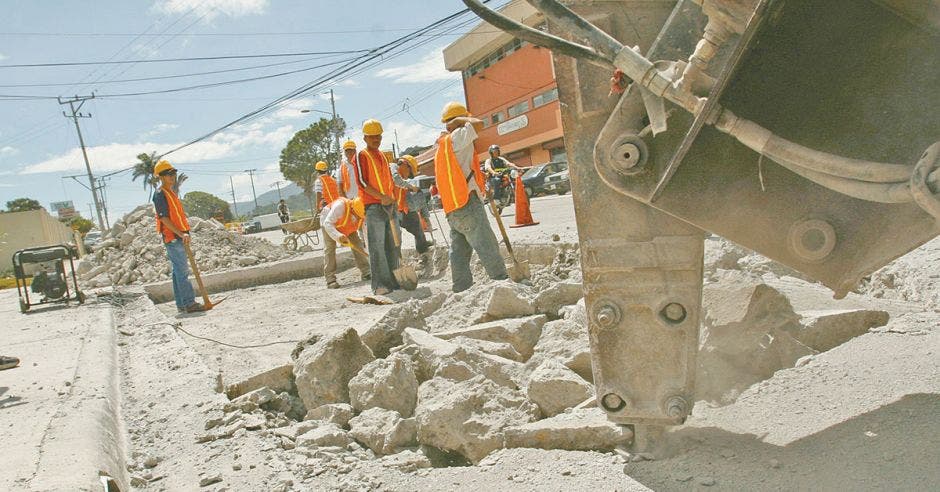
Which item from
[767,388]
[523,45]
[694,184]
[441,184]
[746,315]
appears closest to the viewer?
[694,184]

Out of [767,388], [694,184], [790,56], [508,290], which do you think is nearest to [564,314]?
[508,290]

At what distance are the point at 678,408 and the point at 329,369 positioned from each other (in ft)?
6.56

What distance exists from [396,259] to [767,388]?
5.54 meters

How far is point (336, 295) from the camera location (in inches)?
324

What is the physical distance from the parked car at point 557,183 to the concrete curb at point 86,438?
66.8 ft

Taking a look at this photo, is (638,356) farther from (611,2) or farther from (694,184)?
(611,2)

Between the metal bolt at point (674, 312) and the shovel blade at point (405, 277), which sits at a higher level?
the metal bolt at point (674, 312)

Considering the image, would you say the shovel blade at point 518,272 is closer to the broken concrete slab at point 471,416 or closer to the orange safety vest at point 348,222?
the orange safety vest at point 348,222

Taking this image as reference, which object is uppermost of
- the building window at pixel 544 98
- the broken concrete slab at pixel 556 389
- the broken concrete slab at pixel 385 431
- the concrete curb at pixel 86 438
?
the building window at pixel 544 98

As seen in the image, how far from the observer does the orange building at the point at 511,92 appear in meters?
35.2

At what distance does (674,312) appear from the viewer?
192 cm

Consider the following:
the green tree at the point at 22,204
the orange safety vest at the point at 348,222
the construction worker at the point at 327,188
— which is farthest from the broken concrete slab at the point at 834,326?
the green tree at the point at 22,204

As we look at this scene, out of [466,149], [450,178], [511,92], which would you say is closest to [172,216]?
[450,178]

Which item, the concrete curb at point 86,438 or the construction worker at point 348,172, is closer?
the concrete curb at point 86,438
